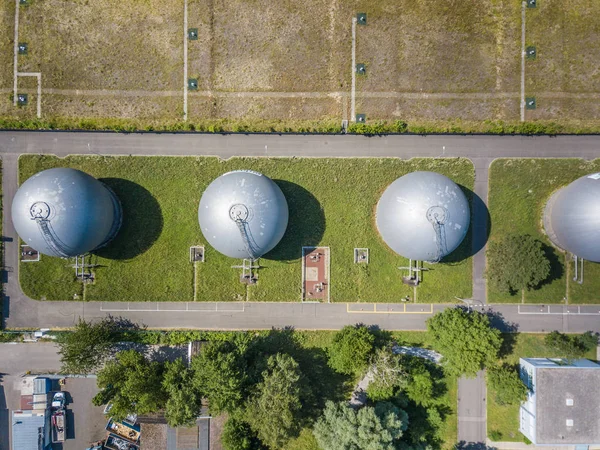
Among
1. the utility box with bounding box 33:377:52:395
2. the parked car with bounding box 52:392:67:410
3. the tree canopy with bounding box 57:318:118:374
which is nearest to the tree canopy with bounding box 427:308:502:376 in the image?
the tree canopy with bounding box 57:318:118:374

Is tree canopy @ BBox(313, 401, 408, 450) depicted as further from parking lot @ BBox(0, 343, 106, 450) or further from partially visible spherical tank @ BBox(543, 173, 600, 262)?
parking lot @ BBox(0, 343, 106, 450)

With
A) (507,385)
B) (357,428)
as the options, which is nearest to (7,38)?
(357,428)

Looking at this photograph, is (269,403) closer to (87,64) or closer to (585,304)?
(585,304)

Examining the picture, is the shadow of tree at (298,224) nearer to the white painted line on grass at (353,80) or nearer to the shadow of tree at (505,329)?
the white painted line on grass at (353,80)

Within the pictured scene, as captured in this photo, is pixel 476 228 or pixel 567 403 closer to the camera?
pixel 567 403

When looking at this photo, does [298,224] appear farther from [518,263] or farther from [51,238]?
[51,238]
